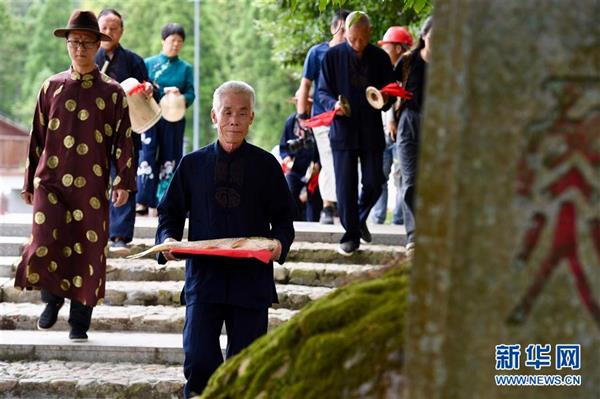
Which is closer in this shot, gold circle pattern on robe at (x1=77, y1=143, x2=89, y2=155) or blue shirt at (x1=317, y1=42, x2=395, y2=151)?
gold circle pattern on robe at (x1=77, y1=143, x2=89, y2=155)

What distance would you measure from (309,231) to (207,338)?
17.0 feet

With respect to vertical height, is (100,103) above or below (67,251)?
above

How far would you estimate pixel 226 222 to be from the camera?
257 inches

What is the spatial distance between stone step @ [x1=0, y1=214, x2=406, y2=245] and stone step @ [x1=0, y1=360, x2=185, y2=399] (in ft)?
10.3

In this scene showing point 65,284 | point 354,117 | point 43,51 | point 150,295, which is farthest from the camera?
point 43,51

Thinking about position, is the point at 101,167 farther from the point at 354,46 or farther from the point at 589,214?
the point at 589,214

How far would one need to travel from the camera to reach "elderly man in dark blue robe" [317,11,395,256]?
10719 millimetres

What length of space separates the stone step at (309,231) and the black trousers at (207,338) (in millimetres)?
4814

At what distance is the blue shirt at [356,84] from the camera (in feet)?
35.2

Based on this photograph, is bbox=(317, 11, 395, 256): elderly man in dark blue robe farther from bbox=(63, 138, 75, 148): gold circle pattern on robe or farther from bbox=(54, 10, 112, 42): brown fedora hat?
bbox=(63, 138, 75, 148): gold circle pattern on robe

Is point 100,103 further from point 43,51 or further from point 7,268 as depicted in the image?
point 43,51

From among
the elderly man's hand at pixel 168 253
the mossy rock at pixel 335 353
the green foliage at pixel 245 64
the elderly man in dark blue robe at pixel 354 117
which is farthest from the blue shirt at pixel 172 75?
the green foliage at pixel 245 64

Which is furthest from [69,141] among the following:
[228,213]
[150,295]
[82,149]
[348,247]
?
[348,247]

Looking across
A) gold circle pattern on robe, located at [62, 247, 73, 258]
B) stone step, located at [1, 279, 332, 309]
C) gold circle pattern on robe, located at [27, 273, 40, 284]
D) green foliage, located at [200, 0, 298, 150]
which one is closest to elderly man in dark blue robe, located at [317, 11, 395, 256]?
stone step, located at [1, 279, 332, 309]
